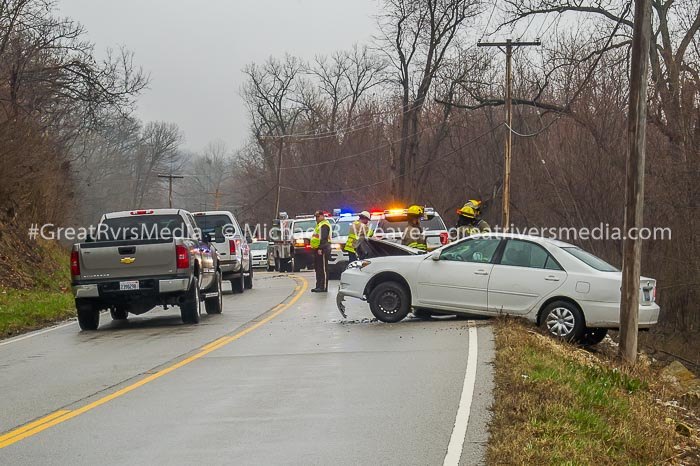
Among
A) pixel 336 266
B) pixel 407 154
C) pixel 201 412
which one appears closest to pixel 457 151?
pixel 407 154

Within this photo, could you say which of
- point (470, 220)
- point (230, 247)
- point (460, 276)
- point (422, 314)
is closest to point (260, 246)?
point (230, 247)

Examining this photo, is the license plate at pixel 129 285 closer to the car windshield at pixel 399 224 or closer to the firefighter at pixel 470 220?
the firefighter at pixel 470 220

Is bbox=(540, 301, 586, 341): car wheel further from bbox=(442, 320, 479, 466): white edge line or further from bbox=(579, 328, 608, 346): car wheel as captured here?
bbox=(442, 320, 479, 466): white edge line

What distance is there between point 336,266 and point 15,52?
11.5 metres

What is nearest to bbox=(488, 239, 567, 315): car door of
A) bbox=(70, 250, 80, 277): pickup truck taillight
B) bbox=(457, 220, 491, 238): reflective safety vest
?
bbox=(457, 220, 491, 238): reflective safety vest

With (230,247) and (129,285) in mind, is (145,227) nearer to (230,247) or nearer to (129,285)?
(129,285)

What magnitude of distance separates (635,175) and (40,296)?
588 inches

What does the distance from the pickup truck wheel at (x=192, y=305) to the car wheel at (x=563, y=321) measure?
19.6 ft

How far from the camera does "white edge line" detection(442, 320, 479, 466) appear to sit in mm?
7093

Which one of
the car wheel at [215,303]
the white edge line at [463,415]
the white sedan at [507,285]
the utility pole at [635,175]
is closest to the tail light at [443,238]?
the car wheel at [215,303]

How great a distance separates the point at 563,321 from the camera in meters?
15.1

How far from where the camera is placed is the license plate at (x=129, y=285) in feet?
55.0

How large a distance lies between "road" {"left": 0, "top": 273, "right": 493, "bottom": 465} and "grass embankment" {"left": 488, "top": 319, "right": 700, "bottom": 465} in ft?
0.84

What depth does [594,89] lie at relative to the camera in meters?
35.5
